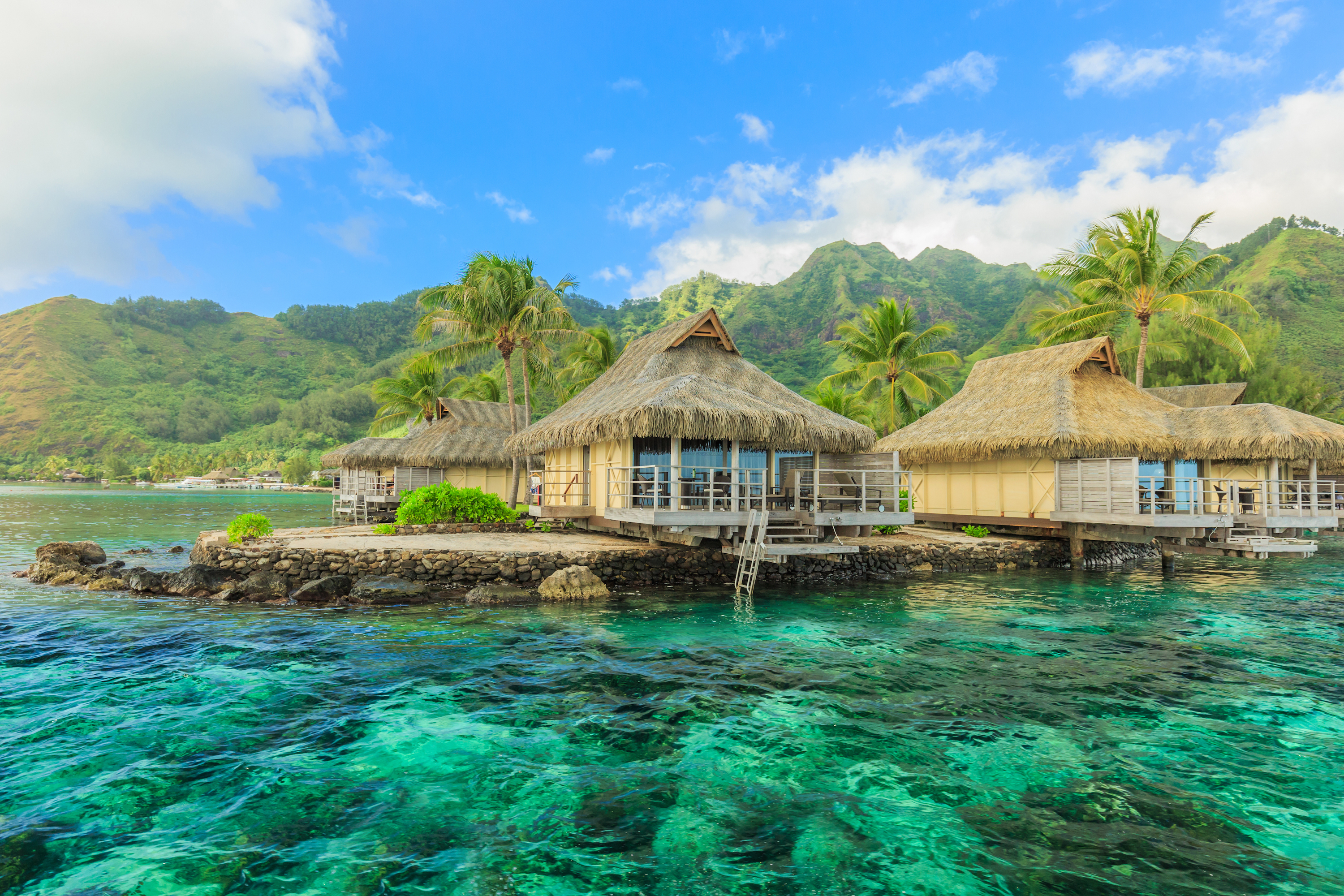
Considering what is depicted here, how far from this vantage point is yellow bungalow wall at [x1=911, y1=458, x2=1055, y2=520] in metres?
19.8

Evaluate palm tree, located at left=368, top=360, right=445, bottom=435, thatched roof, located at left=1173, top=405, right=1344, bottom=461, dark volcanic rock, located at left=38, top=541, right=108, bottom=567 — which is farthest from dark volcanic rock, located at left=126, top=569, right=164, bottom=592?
thatched roof, located at left=1173, top=405, right=1344, bottom=461

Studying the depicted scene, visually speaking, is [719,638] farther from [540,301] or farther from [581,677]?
[540,301]

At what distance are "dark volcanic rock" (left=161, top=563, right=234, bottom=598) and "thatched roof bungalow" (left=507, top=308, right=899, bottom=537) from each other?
761 centimetres

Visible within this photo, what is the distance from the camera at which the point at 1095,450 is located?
18594 mm

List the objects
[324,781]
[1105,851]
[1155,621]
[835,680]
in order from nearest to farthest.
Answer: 1. [1105,851]
2. [324,781]
3. [835,680]
4. [1155,621]

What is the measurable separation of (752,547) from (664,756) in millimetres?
8203

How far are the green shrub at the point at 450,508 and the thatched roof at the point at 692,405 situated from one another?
196 centimetres

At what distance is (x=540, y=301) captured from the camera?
26.1 metres

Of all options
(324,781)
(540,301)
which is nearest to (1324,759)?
(324,781)

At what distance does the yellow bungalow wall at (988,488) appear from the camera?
19766 mm

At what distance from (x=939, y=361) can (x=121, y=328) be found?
145 meters

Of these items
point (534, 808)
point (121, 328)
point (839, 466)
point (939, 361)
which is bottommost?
point (534, 808)

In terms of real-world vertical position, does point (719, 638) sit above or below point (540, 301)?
below

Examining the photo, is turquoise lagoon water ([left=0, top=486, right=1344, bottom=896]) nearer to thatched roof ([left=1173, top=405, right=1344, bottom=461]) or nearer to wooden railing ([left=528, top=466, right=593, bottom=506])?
wooden railing ([left=528, top=466, right=593, bottom=506])
